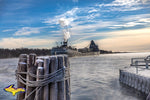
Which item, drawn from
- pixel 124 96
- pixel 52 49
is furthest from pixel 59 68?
pixel 52 49

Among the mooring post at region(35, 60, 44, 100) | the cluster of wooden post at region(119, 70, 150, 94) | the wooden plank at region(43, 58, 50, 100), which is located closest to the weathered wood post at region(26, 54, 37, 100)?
the mooring post at region(35, 60, 44, 100)

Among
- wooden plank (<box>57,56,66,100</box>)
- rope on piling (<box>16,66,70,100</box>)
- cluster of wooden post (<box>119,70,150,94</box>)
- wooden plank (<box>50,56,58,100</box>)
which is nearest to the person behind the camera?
rope on piling (<box>16,66,70,100</box>)

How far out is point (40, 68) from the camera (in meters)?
5.23

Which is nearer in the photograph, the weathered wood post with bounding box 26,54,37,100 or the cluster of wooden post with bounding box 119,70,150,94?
the weathered wood post with bounding box 26,54,37,100

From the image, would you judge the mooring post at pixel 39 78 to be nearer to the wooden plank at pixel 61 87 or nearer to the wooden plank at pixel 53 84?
the wooden plank at pixel 53 84

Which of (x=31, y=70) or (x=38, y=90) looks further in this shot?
(x=31, y=70)

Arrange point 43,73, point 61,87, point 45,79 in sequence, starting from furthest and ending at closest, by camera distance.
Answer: point 61,87 < point 43,73 < point 45,79

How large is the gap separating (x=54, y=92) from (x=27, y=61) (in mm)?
1404

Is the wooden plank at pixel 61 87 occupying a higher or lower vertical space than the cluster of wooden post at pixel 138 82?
higher

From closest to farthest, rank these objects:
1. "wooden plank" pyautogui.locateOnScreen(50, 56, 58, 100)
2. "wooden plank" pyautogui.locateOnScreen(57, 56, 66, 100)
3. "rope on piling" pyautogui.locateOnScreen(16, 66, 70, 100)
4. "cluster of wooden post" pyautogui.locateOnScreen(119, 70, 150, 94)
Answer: "rope on piling" pyautogui.locateOnScreen(16, 66, 70, 100) < "wooden plank" pyautogui.locateOnScreen(50, 56, 58, 100) < "wooden plank" pyautogui.locateOnScreen(57, 56, 66, 100) < "cluster of wooden post" pyautogui.locateOnScreen(119, 70, 150, 94)

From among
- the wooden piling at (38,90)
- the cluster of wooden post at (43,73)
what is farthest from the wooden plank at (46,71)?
the wooden piling at (38,90)

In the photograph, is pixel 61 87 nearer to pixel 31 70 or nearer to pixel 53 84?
pixel 53 84

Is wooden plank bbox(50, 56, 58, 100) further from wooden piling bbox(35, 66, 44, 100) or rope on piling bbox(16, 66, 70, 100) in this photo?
wooden piling bbox(35, 66, 44, 100)

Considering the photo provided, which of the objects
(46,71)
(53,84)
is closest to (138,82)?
(53,84)
